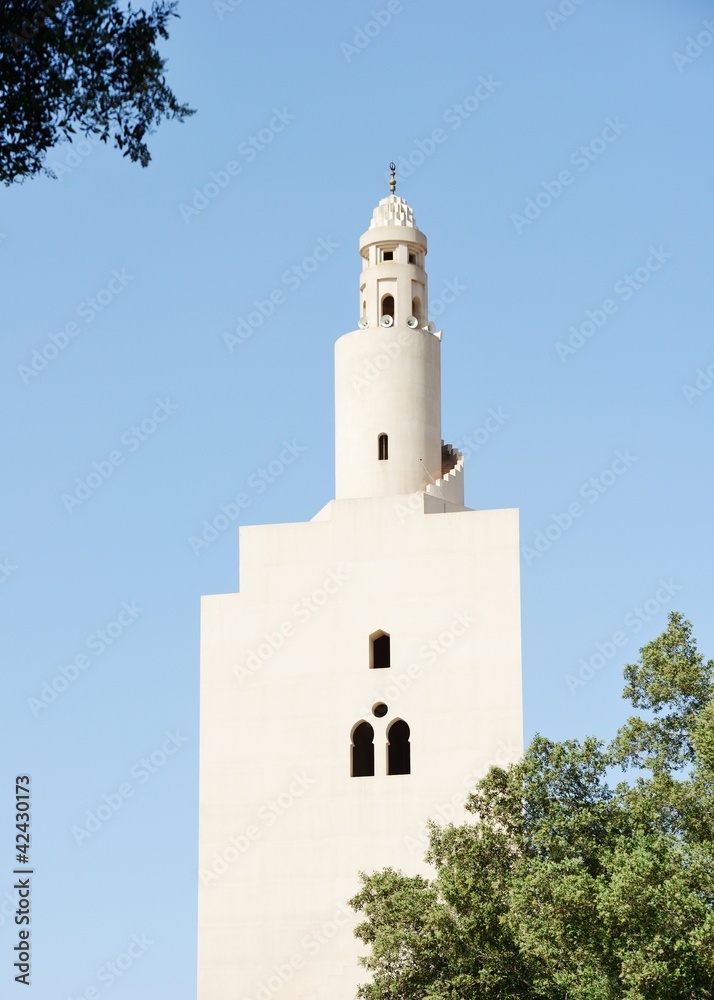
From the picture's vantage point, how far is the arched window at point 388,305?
38969 mm

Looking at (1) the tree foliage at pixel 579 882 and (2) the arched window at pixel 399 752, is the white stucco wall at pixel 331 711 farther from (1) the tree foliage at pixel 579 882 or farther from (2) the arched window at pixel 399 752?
(1) the tree foliage at pixel 579 882

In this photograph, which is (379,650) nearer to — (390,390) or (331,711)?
(331,711)

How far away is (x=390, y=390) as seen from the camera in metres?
37.6

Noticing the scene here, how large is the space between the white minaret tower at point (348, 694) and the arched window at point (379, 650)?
29 mm

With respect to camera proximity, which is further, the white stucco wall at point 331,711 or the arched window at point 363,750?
the arched window at point 363,750

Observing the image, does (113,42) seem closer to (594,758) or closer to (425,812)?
(594,758)

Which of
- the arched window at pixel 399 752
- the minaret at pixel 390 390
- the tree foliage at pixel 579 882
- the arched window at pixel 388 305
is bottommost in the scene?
the tree foliage at pixel 579 882

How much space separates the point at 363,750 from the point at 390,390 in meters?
7.75

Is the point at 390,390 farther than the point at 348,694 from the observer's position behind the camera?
Yes

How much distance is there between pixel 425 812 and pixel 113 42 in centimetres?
2206

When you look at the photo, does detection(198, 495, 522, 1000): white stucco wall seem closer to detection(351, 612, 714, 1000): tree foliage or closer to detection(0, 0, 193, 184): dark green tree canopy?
detection(351, 612, 714, 1000): tree foliage

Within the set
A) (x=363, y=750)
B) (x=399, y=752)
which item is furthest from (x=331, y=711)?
(x=399, y=752)

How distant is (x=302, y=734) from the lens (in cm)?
3519

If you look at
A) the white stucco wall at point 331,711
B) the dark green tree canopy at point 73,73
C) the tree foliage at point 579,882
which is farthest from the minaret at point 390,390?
the dark green tree canopy at point 73,73
